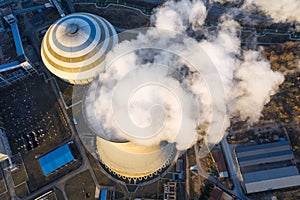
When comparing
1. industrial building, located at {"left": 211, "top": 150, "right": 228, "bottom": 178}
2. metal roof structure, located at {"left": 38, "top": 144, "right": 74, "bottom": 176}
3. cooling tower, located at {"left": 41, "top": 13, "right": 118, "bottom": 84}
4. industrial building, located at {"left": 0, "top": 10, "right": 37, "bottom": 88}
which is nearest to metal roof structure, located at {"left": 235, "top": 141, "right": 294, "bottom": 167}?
industrial building, located at {"left": 211, "top": 150, "right": 228, "bottom": 178}

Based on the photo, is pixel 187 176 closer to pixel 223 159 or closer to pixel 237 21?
pixel 223 159

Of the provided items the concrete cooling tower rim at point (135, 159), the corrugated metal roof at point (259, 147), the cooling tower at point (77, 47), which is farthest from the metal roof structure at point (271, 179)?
the cooling tower at point (77, 47)

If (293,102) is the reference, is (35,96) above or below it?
above

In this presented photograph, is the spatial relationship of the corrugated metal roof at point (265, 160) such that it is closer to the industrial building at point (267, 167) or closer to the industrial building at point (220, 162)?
the industrial building at point (267, 167)

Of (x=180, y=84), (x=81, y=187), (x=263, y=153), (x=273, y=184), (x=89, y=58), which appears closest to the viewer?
(x=273, y=184)

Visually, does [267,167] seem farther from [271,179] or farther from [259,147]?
[259,147]

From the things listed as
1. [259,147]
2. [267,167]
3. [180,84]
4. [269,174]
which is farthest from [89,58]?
[269,174]

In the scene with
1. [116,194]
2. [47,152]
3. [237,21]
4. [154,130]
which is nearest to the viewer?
[154,130]

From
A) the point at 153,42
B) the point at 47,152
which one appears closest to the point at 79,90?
the point at 47,152
